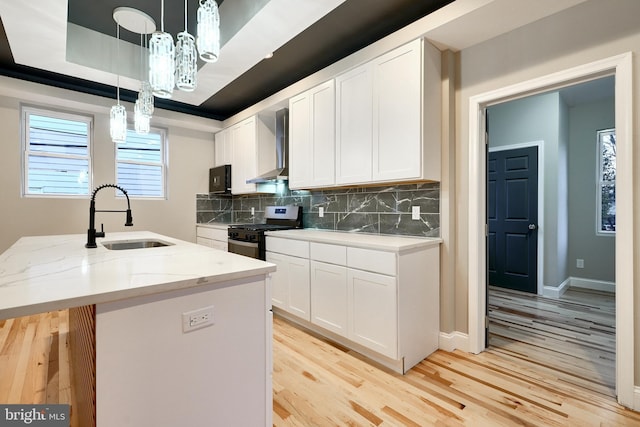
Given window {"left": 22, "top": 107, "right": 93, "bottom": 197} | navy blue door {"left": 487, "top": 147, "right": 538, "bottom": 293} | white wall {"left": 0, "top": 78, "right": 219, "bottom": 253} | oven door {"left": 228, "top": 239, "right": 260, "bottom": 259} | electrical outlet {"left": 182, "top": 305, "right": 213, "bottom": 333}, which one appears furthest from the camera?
navy blue door {"left": 487, "top": 147, "right": 538, "bottom": 293}

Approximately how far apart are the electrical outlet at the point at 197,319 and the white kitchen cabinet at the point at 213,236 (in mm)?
2971

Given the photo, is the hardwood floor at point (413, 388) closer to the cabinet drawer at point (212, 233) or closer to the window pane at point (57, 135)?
the cabinet drawer at point (212, 233)

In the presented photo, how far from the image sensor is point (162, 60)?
160 cm

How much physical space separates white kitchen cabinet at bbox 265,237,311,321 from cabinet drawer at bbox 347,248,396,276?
1.84ft

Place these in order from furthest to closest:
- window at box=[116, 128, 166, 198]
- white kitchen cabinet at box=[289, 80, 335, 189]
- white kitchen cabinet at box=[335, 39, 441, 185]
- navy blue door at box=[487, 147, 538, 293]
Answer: window at box=[116, 128, 166, 198] → navy blue door at box=[487, 147, 538, 293] → white kitchen cabinet at box=[289, 80, 335, 189] → white kitchen cabinet at box=[335, 39, 441, 185]

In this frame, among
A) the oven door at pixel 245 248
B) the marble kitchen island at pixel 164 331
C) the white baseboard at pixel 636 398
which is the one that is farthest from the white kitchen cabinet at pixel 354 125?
the white baseboard at pixel 636 398

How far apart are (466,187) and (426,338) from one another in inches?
48.1

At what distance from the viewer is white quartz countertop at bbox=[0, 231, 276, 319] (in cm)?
89

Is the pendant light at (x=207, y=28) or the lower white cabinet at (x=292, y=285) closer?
the pendant light at (x=207, y=28)

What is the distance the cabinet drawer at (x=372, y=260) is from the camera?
215 cm

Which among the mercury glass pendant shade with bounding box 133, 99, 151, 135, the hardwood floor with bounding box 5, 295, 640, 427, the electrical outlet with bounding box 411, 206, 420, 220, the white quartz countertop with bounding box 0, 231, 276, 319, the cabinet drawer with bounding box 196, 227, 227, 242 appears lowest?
the hardwood floor with bounding box 5, 295, 640, 427

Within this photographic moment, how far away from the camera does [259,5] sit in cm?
218

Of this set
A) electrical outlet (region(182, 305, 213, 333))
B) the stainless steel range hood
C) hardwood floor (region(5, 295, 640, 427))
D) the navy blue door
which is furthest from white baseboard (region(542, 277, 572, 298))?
electrical outlet (region(182, 305, 213, 333))

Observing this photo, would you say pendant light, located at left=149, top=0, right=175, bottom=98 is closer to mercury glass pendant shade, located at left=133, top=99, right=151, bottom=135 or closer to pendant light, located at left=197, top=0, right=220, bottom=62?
pendant light, located at left=197, top=0, right=220, bottom=62
